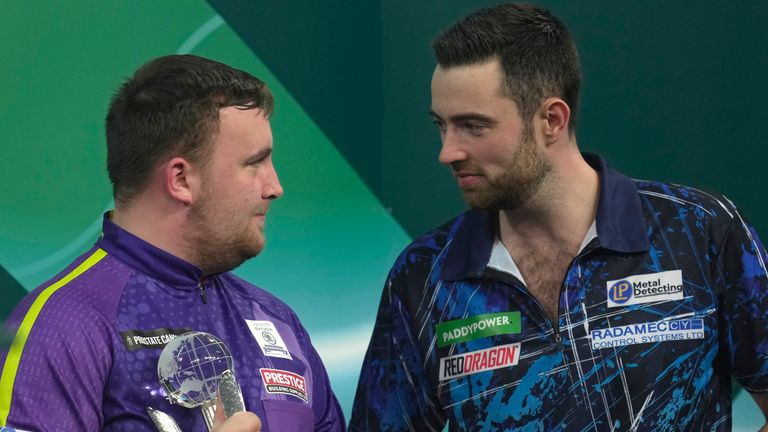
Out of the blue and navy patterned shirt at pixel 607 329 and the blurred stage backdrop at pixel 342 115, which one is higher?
the blurred stage backdrop at pixel 342 115

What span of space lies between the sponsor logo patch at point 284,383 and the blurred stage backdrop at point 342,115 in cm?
122

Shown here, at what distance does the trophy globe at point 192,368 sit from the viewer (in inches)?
70.3

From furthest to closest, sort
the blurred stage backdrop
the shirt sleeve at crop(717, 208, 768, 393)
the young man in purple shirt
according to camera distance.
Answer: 1. the blurred stage backdrop
2. the shirt sleeve at crop(717, 208, 768, 393)
3. the young man in purple shirt

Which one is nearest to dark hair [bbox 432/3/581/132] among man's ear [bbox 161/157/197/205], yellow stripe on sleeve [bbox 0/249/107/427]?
man's ear [bbox 161/157/197/205]

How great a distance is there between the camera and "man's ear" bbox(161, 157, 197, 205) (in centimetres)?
196

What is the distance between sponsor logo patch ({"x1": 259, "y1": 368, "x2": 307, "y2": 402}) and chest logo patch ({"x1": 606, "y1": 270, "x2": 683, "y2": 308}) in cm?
62

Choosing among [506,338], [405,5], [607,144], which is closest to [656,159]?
[607,144]

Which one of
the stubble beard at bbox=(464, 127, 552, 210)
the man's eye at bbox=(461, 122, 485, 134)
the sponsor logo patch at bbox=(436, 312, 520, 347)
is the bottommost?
the sponsor logo patch at bbox=(436, 312, 520, 347)

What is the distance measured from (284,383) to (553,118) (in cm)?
75

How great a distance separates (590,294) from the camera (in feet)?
7.00

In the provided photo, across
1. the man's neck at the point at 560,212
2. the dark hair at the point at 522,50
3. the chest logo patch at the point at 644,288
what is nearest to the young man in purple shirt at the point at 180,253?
the dark hair at the point at 522,50

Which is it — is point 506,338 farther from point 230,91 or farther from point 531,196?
point 230,91

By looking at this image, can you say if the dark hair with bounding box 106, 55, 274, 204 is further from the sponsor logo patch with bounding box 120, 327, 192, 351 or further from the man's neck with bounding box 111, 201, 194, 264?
the sponsor logo patch with bounding box 120, 327, 192, 351

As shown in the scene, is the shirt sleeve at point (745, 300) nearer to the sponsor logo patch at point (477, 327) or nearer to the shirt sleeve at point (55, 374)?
the sponsor logo patch at point (477, 327)
